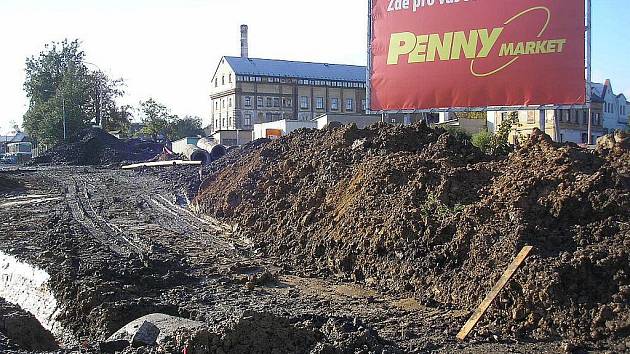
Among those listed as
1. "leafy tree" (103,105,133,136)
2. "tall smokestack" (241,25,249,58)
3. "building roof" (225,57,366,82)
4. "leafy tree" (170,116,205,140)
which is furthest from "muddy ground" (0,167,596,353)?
"tall smokestack" (241,25,249,58)

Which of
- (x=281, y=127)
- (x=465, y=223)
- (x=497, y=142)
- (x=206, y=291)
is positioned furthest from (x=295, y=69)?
(x=465, y=223)

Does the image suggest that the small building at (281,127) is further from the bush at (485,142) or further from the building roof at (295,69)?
the bush at (485,142)

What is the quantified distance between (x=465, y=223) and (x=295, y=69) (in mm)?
58608

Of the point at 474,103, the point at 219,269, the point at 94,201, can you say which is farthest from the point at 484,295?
the point at 94,201

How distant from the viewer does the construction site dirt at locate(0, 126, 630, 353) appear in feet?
24.1

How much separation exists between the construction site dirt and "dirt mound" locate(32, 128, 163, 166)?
20.7m

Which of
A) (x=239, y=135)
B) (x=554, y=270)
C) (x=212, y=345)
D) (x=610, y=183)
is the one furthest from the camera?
(x=239, y=135)

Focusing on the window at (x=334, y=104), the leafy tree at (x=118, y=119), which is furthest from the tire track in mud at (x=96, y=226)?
the window at (x=334, y=104)

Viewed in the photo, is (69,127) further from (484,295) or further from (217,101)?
(484,295)

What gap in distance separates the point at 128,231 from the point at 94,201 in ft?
17.7

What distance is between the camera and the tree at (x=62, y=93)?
155 ft

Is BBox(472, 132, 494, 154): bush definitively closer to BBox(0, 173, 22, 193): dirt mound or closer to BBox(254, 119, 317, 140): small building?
BBox(0, 173, 22, 193): dirt mound

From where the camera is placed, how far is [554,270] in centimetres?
785

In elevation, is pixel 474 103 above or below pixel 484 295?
above
